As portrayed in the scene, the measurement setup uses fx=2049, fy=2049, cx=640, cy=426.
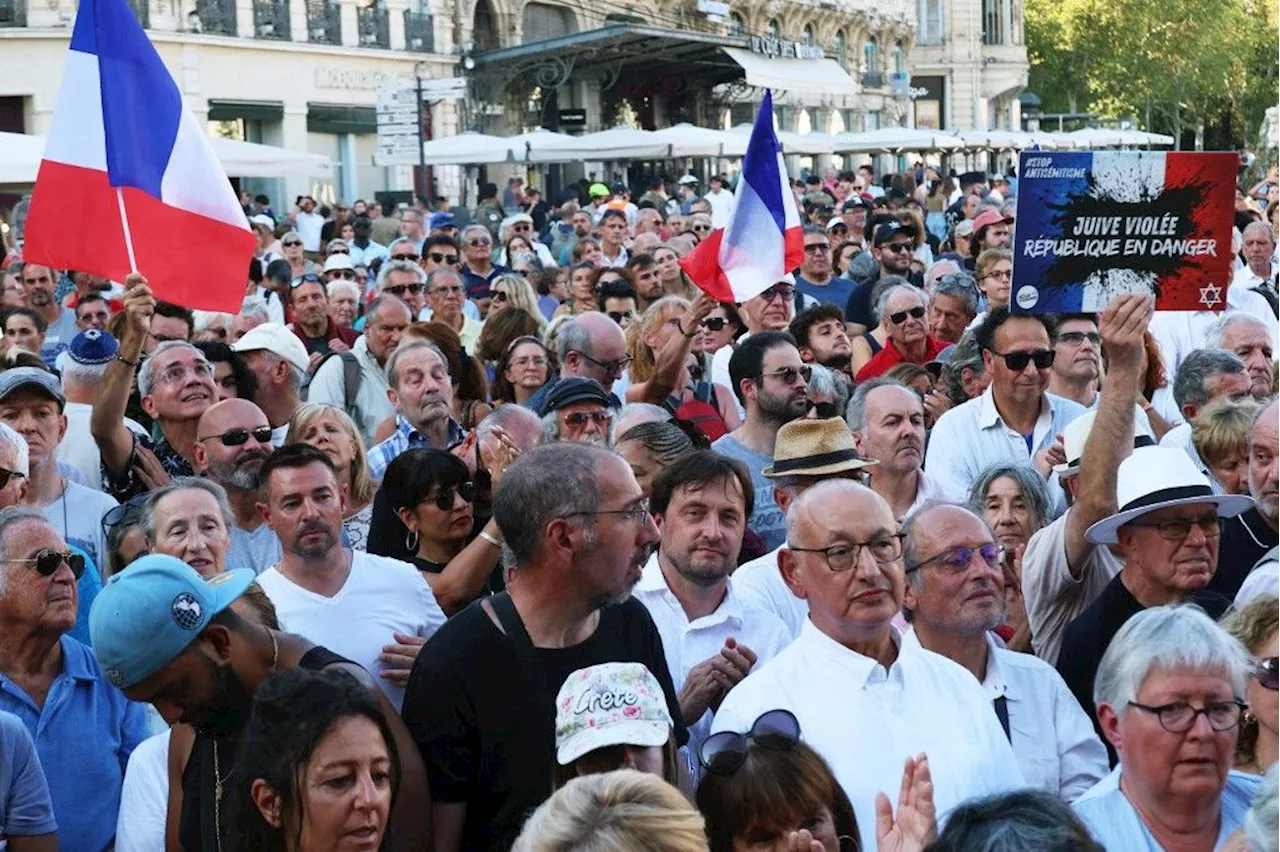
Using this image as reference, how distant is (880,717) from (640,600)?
107 cm

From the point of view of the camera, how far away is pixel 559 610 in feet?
14.9

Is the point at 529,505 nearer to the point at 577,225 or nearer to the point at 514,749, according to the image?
the point at 514,749

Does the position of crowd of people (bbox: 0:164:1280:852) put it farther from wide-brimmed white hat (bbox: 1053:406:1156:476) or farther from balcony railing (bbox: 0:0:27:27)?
balcony railing (bbox: 0:0:27:27)

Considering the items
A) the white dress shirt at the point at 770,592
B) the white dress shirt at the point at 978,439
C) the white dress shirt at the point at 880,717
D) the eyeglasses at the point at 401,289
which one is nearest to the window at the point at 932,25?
the eyeglasses at the point at 401,289

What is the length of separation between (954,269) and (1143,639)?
26.3 ft

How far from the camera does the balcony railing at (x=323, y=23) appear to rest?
1515 inches

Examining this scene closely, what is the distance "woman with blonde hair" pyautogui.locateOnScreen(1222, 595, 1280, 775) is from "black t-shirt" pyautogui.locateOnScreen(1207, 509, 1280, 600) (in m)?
1.42

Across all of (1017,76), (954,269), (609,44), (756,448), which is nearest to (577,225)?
(954,269)

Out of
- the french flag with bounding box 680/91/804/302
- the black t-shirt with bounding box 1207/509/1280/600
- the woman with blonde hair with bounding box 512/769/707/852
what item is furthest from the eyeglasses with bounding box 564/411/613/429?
the woman with blonde hair with bounding box 512/769/707/852

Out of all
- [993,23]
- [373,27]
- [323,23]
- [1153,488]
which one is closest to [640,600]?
[1153,488]

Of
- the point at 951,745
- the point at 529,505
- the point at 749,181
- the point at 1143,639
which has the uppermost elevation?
the point at 749,181

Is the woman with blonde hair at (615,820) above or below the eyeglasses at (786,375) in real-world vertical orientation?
below

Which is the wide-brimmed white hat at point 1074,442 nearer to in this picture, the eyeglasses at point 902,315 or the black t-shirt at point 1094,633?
the black t-shirt at point 1094,633

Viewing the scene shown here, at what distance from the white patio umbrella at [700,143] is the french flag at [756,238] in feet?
66.7
